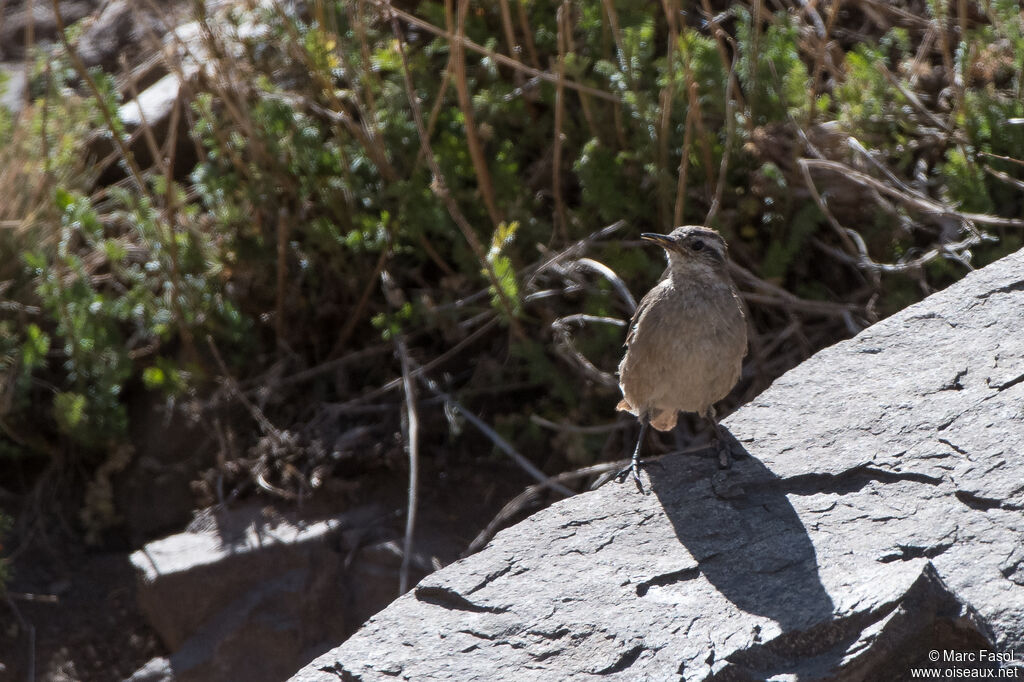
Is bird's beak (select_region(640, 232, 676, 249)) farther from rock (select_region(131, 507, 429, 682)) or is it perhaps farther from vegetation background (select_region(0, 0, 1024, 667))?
rock (select_region(131, 507, 429, 682))

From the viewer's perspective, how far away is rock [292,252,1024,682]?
9.73 ft

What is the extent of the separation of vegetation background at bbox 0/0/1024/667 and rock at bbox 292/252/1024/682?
1.18m

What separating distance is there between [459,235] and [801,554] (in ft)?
9.08

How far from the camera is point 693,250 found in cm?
422

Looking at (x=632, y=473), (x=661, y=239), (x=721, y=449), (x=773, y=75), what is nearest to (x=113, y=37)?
(x=773, y=75)

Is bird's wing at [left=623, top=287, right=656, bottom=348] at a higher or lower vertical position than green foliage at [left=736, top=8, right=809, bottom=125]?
lower

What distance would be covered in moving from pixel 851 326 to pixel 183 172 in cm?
453

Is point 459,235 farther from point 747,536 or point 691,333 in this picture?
point 747,536

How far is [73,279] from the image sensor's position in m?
5.79

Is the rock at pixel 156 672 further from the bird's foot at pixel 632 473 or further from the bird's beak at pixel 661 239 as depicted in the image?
the bird's beak at pixel 661 239

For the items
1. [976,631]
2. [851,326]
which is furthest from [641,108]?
[976,631]

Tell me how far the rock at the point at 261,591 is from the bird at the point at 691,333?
1.65 m

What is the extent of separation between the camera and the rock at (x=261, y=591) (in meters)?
5.05

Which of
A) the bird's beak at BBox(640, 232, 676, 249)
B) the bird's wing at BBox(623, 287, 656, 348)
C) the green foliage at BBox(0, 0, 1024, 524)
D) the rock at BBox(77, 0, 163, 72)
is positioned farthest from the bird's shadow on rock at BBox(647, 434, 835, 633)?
the rock at BBox(77, 0, 163, 72)
